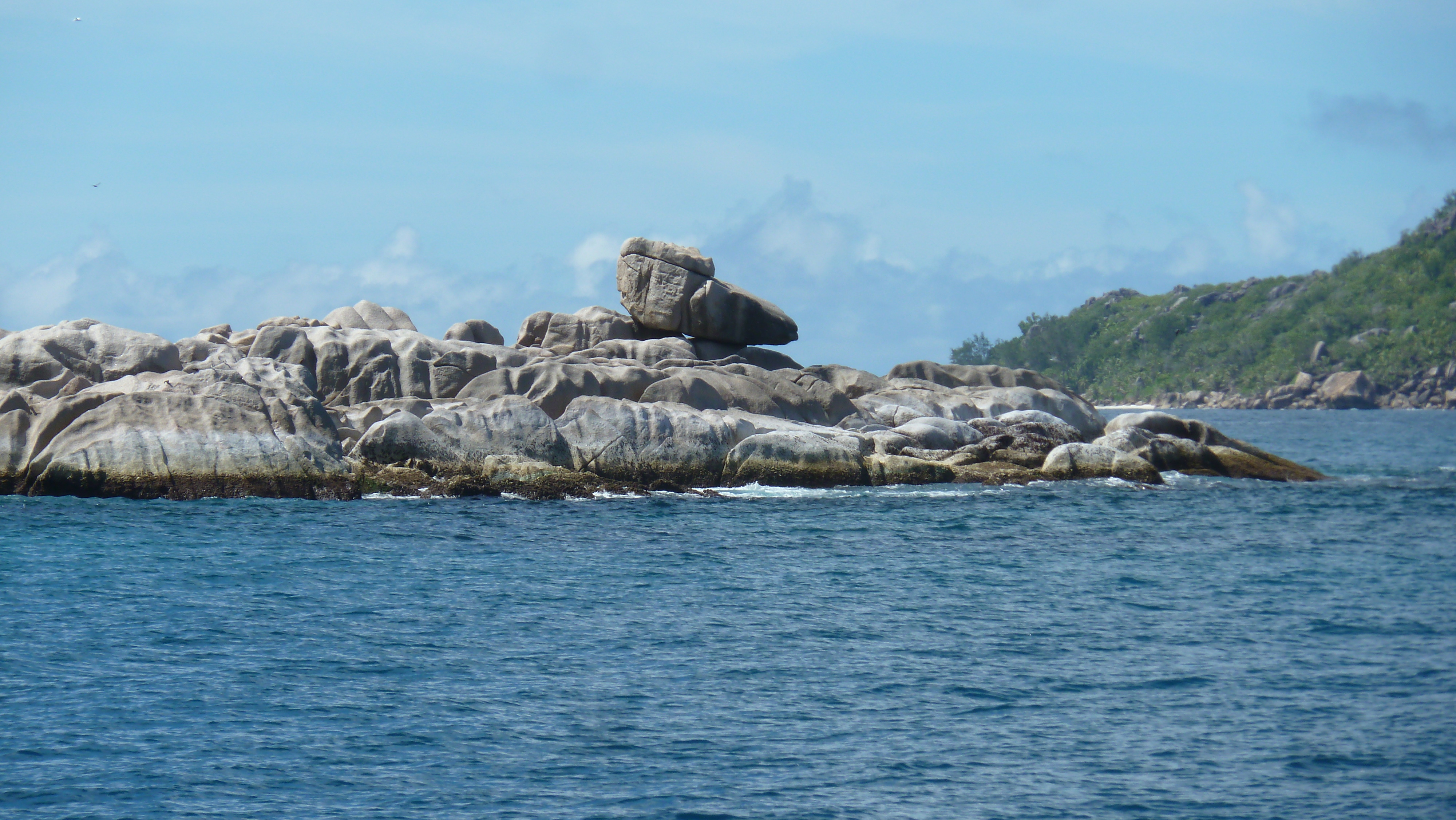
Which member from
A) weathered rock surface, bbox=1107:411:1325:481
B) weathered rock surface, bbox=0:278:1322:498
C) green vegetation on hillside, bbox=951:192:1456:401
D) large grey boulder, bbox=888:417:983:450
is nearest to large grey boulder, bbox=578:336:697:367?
weathered rock surface, bbox=0:278:1322:498

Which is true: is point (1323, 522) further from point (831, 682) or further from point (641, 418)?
point (831, 682)

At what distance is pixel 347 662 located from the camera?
16.5 meters

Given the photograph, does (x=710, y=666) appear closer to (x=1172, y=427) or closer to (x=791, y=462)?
(x=791, y=462)

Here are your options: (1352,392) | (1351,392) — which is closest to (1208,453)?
(1352,392)

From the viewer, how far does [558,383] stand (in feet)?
126

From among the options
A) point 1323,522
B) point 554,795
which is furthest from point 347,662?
point 1323,522

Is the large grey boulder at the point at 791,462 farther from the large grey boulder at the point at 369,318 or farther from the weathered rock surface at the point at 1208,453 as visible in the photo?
the large grey boulder at the point at 369,318

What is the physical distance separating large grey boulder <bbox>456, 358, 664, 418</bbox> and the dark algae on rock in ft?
0.21

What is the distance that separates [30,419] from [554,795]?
25.9m

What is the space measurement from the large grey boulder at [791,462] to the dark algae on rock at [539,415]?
0.06 meters

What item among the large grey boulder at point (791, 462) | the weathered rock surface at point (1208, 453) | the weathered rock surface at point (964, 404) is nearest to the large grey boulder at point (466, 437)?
the large grey boulder at point (791, 462)

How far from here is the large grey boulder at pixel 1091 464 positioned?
39.7 m

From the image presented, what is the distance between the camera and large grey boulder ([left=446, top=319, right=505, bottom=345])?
50.5 meters

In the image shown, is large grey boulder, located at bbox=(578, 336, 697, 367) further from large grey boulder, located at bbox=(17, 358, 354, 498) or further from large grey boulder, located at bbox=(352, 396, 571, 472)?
large grey boulder, located at bbox=(17, 358, 354, 498)
